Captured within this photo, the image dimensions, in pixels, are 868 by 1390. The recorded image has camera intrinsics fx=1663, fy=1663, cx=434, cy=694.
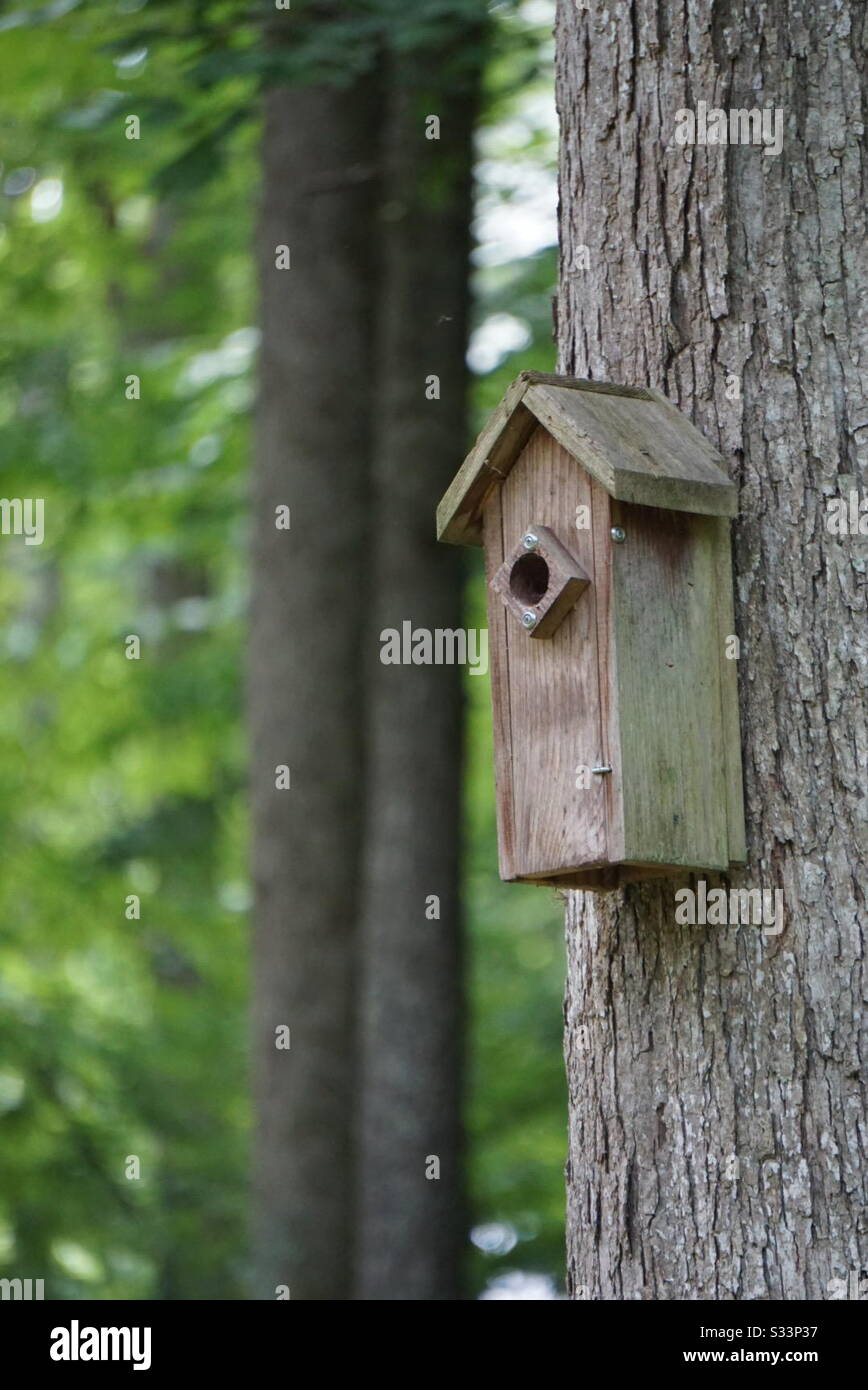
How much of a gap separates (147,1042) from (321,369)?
4.29 meters

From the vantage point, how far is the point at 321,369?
7641 millimetres

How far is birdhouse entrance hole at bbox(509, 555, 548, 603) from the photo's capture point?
3.05m

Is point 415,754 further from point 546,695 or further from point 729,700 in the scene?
point 729,700

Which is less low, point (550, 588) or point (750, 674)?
point (550, 588)

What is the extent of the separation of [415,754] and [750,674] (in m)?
4.60

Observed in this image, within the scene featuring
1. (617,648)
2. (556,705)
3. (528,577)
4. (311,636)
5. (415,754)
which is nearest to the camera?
(617,648)

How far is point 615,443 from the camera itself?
2.83m

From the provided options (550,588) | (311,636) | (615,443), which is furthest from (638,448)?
(311,636)

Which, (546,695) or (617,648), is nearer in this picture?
(617,648)

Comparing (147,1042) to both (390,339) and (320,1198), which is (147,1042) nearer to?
(320,1198)

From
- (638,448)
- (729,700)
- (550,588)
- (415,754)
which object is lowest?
(729,700)

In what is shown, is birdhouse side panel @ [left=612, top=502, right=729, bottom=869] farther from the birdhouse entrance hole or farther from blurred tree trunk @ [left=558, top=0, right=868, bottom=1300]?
the birdhouse entrance hole

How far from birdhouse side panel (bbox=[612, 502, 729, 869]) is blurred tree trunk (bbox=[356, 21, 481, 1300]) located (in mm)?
4563

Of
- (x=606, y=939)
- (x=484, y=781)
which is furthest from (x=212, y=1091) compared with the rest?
(x=606, y=939)
